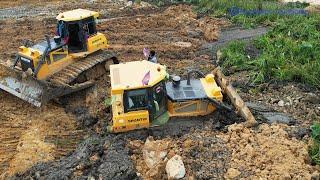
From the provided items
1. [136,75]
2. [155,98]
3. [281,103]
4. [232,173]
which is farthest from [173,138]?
[281,103]

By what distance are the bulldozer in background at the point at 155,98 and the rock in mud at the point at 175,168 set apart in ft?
4.32

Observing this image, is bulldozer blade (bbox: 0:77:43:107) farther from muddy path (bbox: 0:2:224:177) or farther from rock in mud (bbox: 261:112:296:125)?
rock in mud (bbox: 261:112:296:125)

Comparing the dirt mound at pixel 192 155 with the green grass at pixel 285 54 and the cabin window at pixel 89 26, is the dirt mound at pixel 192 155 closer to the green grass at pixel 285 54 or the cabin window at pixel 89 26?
the green grass at pixel 285 54

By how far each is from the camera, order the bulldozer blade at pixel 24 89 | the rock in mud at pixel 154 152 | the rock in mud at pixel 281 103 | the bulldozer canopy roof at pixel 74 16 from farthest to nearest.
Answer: the bulldozer canopy roof at pixel 74 16, the bulldozer blade at pixel 24 89, the rock in mud at pixel 281 103, the rock in mud at pixel 154 152

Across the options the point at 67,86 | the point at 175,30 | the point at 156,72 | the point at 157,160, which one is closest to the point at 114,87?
the point at 156,72

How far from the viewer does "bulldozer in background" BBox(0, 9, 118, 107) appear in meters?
12.6

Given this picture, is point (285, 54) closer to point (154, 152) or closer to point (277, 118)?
Result: point (277, 118)

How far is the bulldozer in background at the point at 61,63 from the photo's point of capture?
12555 mm

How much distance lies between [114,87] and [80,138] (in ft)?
7.22

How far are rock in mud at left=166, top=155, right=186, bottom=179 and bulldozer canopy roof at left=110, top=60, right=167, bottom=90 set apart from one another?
5.53ft

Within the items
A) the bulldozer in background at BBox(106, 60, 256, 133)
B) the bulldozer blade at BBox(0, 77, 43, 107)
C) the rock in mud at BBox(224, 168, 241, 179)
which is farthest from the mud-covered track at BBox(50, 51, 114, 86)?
the rock in mud at BBox(224, 168, 241, 179)

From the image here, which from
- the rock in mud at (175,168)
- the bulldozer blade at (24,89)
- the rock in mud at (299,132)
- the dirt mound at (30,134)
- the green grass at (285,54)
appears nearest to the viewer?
the rock in mud at (175,168)

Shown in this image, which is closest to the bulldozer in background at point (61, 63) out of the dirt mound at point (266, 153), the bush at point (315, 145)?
the dirt mound at point (266, 153)

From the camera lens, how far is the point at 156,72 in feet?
33.7
